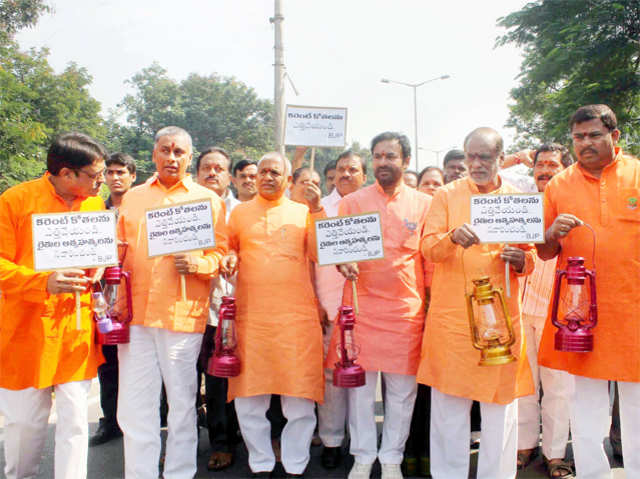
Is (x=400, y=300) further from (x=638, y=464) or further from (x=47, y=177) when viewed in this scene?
(x=47, y=177)

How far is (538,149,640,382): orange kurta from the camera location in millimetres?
3080

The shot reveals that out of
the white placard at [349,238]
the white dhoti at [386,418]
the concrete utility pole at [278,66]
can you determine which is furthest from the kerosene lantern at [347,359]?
the concrete utility pole at [278,66]

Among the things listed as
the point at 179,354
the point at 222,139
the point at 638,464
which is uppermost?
the point at 222,139

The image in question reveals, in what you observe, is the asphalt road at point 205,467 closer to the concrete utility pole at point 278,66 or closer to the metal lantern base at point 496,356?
the metal lantern base at point 496,356

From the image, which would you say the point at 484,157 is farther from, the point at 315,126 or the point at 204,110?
the point at 204,110

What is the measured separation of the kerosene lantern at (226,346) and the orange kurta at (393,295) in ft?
2.24

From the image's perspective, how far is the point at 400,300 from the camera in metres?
3.73

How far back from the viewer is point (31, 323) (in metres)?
3.20

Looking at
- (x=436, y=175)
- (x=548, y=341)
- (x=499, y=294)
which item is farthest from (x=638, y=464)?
(x=436, y=175)

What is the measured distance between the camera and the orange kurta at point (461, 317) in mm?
3326

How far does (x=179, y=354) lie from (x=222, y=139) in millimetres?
48231

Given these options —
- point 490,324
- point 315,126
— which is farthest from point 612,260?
point 315,126

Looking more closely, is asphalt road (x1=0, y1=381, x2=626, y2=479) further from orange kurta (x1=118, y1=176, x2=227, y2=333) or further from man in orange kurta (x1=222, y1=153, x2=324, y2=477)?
orange kurta (x1=118, y1=176, x2=227, y2=333)

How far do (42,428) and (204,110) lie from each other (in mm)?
49122
